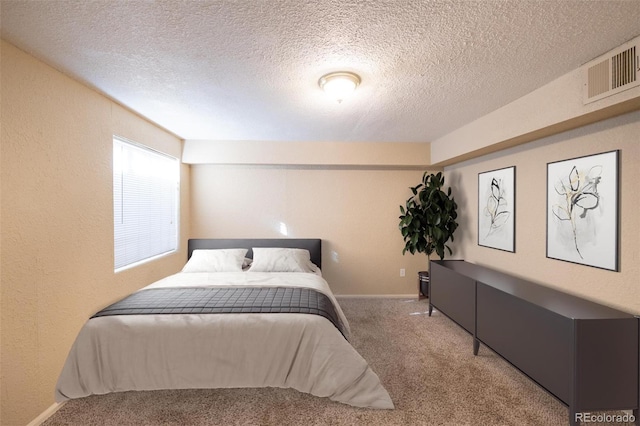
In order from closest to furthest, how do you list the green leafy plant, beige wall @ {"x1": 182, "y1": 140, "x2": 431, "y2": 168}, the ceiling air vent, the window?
the ceiling air vent, the window, the green leafy plant, beige wall @ {"x1": 182, "y1": 140, "x2": 431, "y2": 168}

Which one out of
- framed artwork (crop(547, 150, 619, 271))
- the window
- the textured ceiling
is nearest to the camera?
the textured ceiling

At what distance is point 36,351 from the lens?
1.86 meters

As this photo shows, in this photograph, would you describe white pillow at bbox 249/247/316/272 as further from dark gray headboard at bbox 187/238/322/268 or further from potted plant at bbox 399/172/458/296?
potted plant at bbox 399/172/458/296

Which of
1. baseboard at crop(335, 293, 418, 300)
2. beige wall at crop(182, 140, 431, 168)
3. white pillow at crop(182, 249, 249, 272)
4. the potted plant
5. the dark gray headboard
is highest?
beige wall at crop(182, 140, 431, 168)

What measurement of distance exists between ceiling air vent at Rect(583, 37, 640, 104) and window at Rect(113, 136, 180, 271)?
372 cm

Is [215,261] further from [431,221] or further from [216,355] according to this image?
[431,221]

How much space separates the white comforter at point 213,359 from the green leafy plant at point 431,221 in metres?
2.27

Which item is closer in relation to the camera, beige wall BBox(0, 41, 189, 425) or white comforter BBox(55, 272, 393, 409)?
beige wall BBox(0, 41, 189, 425)

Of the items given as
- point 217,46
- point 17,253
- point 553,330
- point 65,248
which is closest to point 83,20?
point 217,46

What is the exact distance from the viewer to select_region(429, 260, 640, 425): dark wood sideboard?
167 centimetres

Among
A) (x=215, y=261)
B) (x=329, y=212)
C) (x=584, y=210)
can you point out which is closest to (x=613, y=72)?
(x=584, y=210)

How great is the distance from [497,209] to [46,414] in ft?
13.7

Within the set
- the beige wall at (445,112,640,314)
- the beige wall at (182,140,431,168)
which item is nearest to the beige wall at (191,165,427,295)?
the beige wall at (182,140,431,168)

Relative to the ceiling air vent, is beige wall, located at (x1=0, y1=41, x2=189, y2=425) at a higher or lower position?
lower
